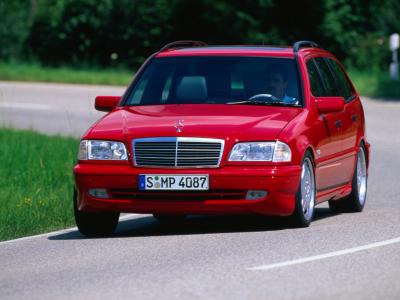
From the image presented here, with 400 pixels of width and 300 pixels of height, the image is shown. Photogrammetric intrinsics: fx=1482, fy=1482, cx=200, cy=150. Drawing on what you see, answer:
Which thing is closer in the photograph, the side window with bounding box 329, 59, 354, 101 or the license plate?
the license plate

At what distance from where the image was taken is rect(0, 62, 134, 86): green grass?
128ft

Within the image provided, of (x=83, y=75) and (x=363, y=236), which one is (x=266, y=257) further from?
(x=83, y=75)

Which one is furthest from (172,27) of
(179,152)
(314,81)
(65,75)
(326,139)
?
(179,152)

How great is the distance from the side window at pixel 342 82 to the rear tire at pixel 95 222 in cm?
306

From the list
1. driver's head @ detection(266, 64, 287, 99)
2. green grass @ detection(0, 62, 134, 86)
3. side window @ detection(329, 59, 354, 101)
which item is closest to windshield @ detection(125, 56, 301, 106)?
driver's head @ detection(266, 64, 287, 99)

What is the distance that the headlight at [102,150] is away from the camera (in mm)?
11711

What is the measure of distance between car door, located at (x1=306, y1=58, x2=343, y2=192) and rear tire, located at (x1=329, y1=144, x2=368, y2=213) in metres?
0.56

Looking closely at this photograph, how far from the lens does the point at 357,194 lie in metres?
14.0

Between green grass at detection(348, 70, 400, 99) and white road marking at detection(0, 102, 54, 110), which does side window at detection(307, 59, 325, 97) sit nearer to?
white road marking at detection(0, 102, 54, 110)

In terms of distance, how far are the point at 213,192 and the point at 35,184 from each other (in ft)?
15.1

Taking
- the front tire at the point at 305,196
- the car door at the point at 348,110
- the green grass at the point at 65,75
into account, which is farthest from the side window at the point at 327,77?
the green grass at the point at 65,75

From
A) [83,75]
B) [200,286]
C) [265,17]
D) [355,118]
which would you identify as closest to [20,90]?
[83,75]

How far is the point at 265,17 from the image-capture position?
1827 inches

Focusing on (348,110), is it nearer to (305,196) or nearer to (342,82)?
(342,82)
